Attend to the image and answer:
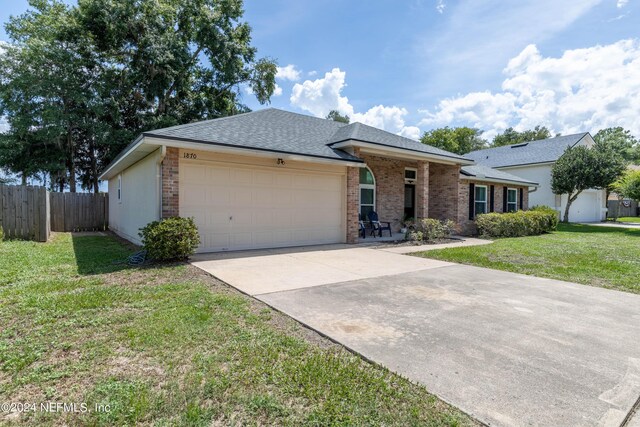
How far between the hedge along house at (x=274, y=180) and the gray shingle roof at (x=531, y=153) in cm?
1435

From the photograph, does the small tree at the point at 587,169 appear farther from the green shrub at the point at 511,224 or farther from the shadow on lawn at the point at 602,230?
the green shrub at the point at 511,224

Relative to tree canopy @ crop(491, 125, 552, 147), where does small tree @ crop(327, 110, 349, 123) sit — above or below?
above

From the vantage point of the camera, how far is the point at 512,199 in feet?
60.4

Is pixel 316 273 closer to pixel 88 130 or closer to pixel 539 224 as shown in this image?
pixel 539 224

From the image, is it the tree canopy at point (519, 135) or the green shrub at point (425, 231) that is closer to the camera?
the green shrub at point (425, 231)

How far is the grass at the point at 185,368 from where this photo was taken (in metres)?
2.21

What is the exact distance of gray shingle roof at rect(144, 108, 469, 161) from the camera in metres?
8.60

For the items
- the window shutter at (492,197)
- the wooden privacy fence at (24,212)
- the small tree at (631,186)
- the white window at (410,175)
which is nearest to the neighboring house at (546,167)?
the small tree at (631,186)

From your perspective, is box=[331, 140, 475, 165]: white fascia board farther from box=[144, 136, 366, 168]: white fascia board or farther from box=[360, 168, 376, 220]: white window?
box=[360, 168, 376, 220]: white window

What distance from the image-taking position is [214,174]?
882 centimetres

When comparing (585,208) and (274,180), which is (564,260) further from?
(585,208)

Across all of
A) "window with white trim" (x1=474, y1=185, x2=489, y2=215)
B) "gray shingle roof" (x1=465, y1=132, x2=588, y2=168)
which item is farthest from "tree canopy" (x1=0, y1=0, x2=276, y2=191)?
"gray shingle roof" (x1=465, y1=132, x2=588, y2=168)

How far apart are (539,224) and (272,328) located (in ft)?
56.0

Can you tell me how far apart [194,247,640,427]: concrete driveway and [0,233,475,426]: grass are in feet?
1.18
